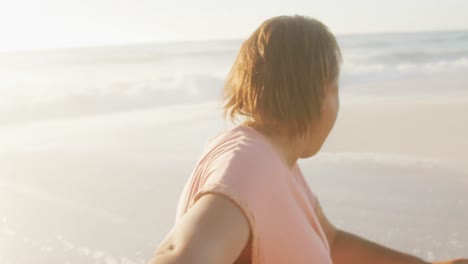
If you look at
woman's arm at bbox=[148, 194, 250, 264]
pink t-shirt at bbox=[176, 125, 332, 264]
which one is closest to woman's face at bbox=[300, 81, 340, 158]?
pink t-shirt at bbox=[176, 125, 332, 264]

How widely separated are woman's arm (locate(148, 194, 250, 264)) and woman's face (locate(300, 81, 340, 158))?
277 millimetres

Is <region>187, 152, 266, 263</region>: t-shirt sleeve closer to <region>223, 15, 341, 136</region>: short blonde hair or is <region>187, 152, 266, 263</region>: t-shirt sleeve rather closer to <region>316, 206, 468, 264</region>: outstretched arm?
<region>223, 15, 341, 136</region>: short blonde hair

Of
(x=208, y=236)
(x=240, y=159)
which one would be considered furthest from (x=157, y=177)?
(x=208, y=236)

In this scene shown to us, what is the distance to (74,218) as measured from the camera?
3316 mm

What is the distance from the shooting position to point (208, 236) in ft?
2.76

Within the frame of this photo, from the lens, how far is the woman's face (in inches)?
44.1

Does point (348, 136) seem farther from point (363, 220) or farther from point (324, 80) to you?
point (324, 80)

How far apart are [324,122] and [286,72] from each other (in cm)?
13

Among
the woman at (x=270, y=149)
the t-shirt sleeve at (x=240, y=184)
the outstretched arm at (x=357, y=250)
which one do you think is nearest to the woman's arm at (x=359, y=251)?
Result: the outstretched arm at (x=357, y=250)

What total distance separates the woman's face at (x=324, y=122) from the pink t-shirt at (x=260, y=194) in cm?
11

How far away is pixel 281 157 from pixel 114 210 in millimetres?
2447

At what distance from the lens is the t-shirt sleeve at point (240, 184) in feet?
2.96

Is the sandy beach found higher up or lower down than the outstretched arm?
lower down

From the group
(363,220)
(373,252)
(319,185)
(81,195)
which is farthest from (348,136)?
(373,252)
